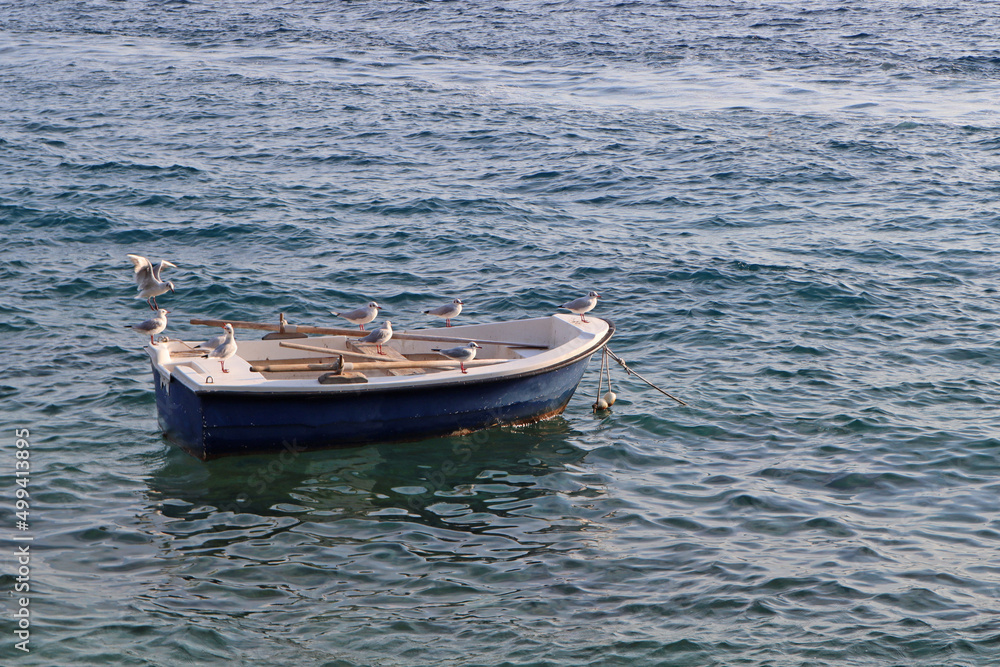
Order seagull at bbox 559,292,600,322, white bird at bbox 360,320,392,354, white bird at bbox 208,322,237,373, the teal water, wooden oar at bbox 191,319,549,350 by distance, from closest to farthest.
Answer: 1. the teal water
2. white bird at bbox 208,322,237,373
3. wooden oar at bbox 191,319,549,350
4. white bird at bbox 360,320,392,354
5. seagull at bbox 559,292,600,322

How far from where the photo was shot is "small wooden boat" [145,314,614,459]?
10.2 metres

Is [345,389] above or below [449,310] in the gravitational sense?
below

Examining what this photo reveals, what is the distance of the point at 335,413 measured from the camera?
10484 mm

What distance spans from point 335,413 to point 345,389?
35cm

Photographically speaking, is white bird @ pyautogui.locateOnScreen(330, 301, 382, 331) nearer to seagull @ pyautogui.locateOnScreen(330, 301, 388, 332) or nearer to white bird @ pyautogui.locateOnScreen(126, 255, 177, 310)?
seagull @ pyautogui.locateOnScreen(330, 301, 388, 332)

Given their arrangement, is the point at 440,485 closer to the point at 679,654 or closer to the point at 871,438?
the point at 679,654

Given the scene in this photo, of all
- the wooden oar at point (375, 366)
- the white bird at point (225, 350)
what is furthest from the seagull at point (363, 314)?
the white bird at point (225, 350)

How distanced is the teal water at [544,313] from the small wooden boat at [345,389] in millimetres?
301

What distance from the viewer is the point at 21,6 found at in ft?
134

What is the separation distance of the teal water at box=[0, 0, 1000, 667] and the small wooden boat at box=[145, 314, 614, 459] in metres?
0.30

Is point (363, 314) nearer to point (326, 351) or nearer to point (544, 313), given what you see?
point (326, 351)

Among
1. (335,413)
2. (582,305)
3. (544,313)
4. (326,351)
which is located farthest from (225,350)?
(544,313)

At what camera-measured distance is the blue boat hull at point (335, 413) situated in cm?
1017

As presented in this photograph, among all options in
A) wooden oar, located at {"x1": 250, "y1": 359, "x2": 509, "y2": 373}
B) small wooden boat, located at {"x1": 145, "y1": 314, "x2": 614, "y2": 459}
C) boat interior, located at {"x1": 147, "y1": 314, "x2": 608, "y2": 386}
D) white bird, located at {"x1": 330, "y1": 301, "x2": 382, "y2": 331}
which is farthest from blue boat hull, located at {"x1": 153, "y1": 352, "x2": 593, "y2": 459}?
white bird, located at {"x1": 330, "y1": 301, "x2": 382, "y2": 331}
